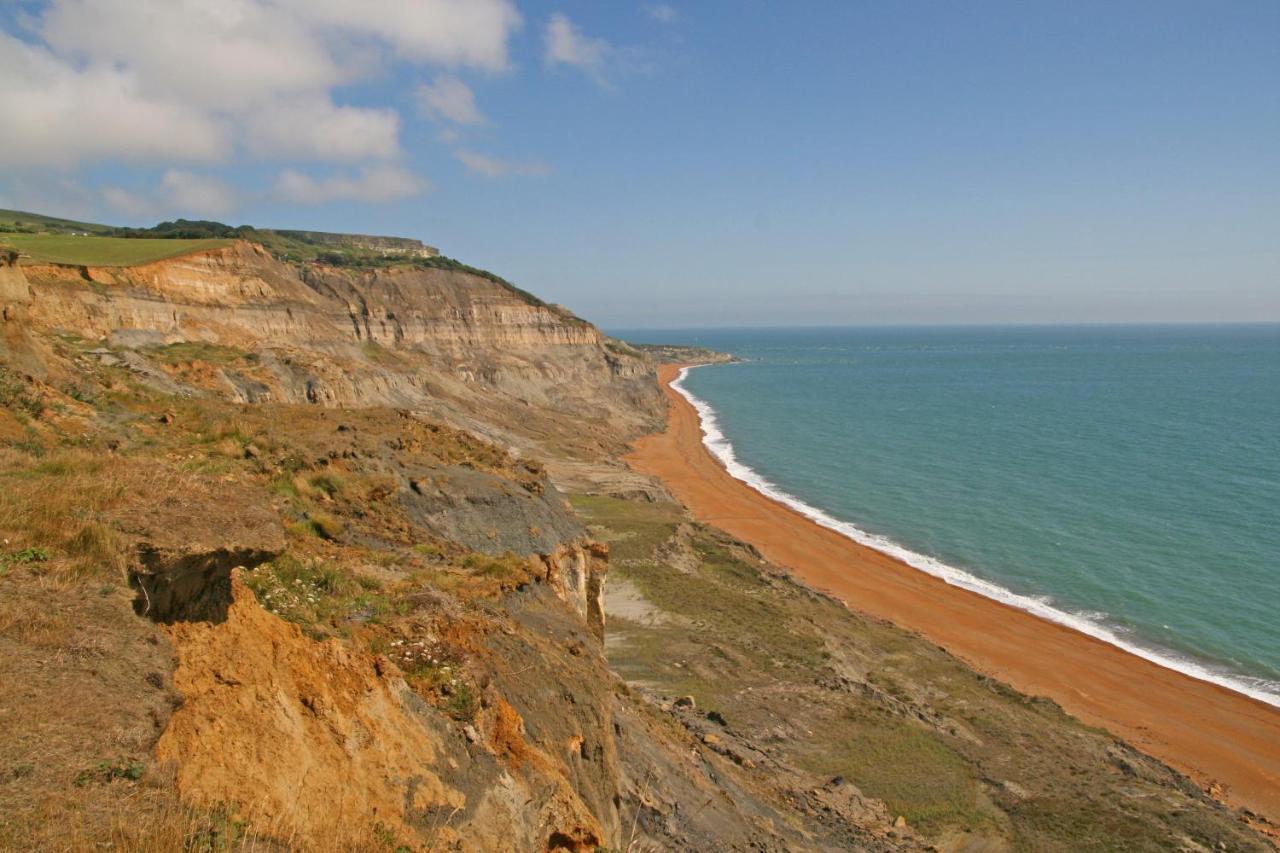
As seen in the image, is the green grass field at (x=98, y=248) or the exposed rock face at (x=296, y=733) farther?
the green grass field at (x=98, y=248)

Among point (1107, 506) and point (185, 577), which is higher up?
point (185, 577)

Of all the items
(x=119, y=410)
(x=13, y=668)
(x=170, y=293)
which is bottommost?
(x=13, y=668)

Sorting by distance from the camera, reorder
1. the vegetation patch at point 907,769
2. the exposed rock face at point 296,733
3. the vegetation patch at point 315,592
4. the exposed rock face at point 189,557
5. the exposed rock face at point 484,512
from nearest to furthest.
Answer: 1. the exposed rock face at point 296,733
2. the exposed rock face at point 189,557
3. the vegetation patch at point 315,592
4. the exposed rock face at point 484,512
5. the vegetation patch at point 907,769

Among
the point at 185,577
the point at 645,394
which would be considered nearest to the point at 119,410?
the point at 185,577

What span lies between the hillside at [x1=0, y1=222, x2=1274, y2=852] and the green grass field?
9.41ft

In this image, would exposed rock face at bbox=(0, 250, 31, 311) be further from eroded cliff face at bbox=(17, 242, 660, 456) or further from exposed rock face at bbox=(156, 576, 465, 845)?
exposed rock face at bbox=(156, 576, 465, 845)

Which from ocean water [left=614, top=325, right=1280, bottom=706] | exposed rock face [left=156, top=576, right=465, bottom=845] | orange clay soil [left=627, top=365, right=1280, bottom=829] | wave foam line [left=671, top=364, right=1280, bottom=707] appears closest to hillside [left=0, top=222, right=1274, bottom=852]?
exposed rock face [left=156, top=576, right=465, bottom=845]

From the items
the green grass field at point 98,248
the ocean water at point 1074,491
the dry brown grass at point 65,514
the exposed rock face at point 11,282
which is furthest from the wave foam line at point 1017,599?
the green grass field at point 98,248

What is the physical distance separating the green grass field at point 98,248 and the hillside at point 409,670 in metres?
2.87

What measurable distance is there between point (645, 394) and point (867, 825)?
7041 cm

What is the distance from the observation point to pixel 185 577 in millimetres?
6820

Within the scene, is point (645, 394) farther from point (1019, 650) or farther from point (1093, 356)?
point (1093, 356)

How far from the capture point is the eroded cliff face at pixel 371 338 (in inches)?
1308

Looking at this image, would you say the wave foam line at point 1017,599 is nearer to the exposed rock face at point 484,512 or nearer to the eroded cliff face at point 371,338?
the eroded cliff face at point 371,338
